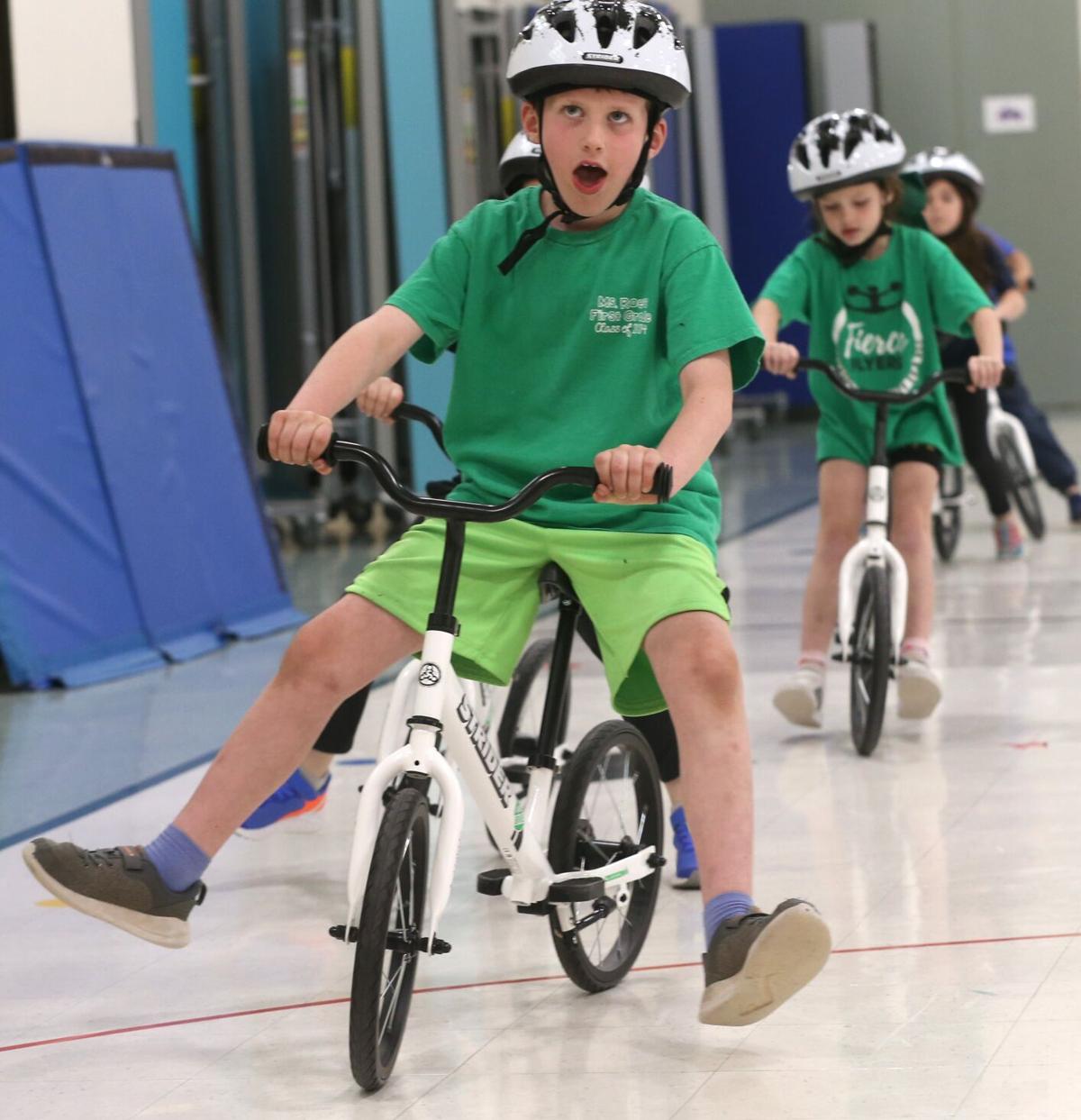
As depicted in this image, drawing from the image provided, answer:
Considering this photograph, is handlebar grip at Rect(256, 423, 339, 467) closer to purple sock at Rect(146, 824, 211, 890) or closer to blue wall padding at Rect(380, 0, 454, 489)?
purple sock at Rect(146, 824, 211, 890)

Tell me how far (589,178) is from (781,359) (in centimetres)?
190

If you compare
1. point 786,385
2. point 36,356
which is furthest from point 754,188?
point 36,356

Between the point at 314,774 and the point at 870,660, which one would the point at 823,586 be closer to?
the point at 870,660

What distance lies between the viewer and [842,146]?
538cm

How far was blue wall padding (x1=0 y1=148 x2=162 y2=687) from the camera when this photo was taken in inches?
265

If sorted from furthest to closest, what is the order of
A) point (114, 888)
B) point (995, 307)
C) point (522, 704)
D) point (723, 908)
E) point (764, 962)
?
point (995, 307) → point (522, 704) → point (114, 888) → point (723, 908) → point (764, 962)

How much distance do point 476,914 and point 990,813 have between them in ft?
4.36

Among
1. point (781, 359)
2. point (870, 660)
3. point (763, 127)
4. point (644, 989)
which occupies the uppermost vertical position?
point (763, 127)

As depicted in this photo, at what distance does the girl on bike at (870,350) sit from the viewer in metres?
5.50

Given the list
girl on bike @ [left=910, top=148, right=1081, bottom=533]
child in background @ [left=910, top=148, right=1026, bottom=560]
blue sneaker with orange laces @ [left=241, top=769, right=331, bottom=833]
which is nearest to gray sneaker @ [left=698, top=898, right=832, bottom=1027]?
blue sneaker with orange laces @ [left=241, top=769, right=331, bottom=833]

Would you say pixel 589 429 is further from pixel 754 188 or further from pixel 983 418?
pixel 754 188

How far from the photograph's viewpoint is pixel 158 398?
745 cm

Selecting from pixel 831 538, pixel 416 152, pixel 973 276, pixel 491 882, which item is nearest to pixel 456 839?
pixel 491 882

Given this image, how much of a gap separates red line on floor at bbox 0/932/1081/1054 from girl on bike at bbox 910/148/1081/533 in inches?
169
